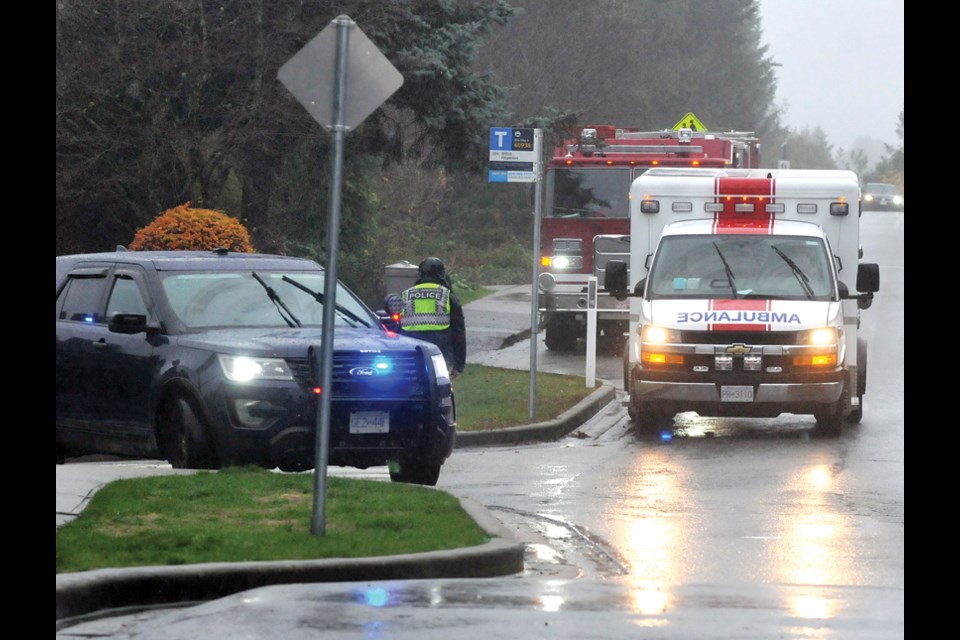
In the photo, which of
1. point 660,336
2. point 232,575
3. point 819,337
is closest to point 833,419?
point 819,337

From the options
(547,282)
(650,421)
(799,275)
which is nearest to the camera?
(799,275)

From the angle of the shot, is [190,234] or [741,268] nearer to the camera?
[741,268]

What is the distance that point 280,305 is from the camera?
1308 cm

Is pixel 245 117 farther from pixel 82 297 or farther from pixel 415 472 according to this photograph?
pixel 415 472

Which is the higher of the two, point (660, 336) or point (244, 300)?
point (244, 300)

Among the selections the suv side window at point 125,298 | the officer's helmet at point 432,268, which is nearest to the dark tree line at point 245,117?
the officer's helmet at point 432,268

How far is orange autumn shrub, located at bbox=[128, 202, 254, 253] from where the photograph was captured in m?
21.7

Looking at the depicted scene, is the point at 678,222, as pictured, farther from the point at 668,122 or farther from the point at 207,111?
the point at 668,122

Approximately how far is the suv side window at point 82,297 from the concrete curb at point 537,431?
168 inches

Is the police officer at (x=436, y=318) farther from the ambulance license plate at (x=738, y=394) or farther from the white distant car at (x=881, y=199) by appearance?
the white distant car at (x=881, y=199)

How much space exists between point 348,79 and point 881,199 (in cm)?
7943

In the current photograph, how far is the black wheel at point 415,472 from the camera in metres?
12.8

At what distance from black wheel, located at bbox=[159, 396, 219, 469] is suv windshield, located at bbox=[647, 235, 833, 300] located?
6.31m
